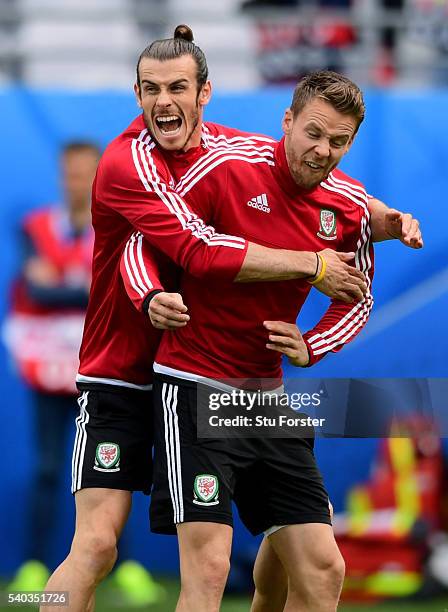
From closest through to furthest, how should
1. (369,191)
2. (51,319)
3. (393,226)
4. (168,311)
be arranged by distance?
(168,311), (393,226), (51,319), (369,191)

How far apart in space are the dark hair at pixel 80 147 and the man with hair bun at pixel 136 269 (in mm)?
2517

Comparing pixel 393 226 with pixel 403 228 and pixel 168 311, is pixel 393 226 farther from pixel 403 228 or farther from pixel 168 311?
pixel 168 311

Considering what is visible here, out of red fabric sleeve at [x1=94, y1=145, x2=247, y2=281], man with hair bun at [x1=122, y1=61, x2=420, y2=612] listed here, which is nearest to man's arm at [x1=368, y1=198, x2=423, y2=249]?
man with hair bun at [x1=122, y1=61, x2=420, y2=612]

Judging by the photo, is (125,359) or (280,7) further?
(280,7)

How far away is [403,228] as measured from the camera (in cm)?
431

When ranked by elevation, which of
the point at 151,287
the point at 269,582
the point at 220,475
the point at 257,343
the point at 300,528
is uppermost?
the point at 151,287

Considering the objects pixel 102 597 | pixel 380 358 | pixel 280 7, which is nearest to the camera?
pixel 102 597

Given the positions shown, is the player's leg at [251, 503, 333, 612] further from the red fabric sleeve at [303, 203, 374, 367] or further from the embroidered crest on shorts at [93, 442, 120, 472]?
the red fabric sleeve at [303, 203, 374, 367]

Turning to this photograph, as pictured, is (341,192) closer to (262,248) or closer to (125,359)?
(262,248)

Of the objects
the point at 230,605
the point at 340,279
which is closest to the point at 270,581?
the point at 340,279

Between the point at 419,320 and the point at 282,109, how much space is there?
1.38m

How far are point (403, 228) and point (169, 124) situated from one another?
84cm

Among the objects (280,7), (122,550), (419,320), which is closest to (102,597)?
A: (122,550)

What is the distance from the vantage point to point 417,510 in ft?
23.2
